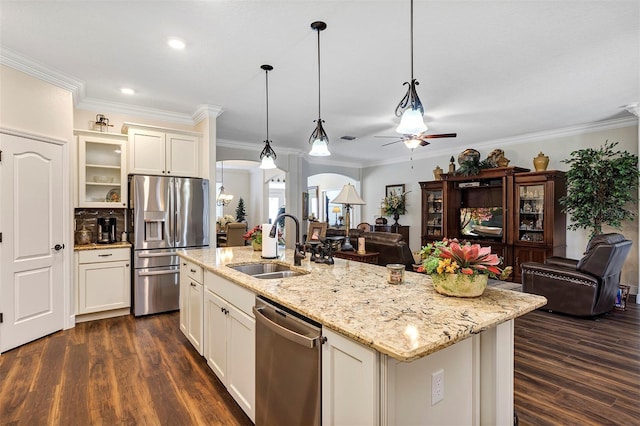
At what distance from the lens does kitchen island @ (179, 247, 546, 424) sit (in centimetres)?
116

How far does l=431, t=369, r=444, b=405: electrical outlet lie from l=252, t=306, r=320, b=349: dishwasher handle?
49 cm

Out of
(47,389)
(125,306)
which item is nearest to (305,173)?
(125,306)

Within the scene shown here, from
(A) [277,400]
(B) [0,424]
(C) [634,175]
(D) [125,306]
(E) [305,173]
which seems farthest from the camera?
(E) [305,173]

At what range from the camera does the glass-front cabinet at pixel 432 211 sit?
23.5 ft

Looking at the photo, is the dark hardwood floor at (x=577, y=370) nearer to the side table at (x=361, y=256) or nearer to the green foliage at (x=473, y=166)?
the side table at (x=361, y=256)

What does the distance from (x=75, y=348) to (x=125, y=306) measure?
95 centimetres

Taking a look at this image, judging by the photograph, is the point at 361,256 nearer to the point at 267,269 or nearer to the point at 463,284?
the point at 267,269

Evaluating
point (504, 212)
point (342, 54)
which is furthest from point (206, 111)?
point (504, 212)

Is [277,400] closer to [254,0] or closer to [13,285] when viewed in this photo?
[254,0]

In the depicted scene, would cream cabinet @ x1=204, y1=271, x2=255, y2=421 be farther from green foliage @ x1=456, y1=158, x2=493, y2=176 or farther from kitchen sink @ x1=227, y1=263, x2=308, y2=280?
green foliage @ x1=456, y1=158, x2=493, y2=176

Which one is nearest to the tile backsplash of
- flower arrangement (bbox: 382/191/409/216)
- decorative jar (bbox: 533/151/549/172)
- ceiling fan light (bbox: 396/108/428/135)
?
ceiling fan light (bbox: 396/108/428/135)

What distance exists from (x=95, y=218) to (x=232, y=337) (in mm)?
3270

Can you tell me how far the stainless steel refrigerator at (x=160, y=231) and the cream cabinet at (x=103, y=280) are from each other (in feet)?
0.43

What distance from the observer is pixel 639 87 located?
3.78 m
